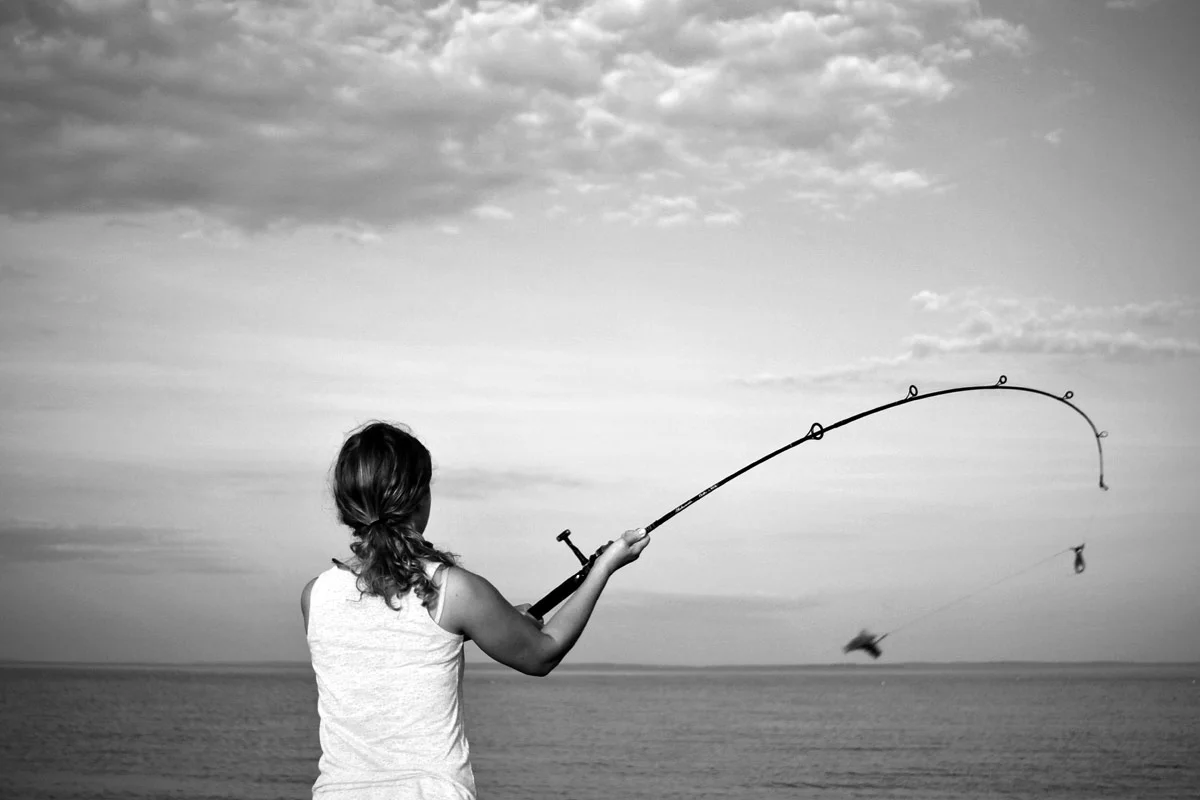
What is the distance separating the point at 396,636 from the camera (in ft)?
7.54

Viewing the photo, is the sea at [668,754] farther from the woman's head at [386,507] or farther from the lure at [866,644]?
the woman's head at [386,507]

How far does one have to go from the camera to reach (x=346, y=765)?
2.31 m

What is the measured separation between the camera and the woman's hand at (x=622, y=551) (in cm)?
274

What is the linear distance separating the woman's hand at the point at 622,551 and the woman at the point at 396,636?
1.25 ft

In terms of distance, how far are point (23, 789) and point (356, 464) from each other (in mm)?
22710

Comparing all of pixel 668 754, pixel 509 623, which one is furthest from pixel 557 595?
pixel 668 754

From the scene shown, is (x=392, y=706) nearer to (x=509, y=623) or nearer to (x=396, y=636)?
(x=396, y=636)

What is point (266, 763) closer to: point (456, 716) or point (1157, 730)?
point (456, 716)

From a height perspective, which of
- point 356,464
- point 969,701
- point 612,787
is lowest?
point 969,701

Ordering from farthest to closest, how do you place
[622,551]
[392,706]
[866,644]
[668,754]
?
[668,754] < [866,644] < [622,551] < [392,706]

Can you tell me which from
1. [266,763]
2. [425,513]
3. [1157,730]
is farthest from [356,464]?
[1157,730]

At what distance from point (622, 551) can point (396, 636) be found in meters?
0.67

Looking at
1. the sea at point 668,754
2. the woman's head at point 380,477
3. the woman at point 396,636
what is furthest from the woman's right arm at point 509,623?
the sea at point 668,754

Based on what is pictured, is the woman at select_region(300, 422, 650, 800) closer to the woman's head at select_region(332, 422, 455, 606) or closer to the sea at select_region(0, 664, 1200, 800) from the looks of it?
the woman's head at select_region(332, 422, 455, 606)
